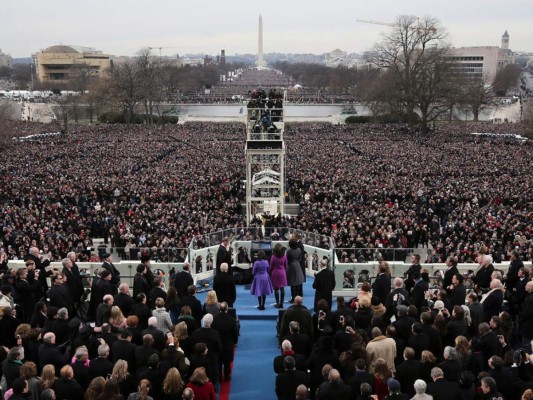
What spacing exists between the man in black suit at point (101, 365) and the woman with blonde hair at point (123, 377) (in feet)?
0.74

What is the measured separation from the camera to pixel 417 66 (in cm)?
6312

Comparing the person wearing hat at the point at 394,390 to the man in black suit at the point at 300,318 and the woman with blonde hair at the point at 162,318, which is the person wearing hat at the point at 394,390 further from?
the woman with blonde hair at the point at 162,318

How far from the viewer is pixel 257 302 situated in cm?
1254

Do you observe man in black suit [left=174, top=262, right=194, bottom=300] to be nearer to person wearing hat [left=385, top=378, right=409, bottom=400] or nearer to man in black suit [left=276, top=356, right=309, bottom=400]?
man in black suit [left=276, top=356, right=309, bottom=400]

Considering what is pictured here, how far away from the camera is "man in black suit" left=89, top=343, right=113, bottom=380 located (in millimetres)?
7387

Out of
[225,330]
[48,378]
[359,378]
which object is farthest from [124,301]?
[359,378]

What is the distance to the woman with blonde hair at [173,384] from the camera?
7039 mm

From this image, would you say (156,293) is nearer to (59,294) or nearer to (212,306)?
(212,306)

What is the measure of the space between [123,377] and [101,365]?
434 mm

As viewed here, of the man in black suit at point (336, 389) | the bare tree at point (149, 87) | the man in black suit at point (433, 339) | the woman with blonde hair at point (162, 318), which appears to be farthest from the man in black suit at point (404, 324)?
the bare tree at point (149, 87)

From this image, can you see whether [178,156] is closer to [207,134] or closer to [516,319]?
[207,134]

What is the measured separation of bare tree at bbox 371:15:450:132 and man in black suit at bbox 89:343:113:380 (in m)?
55.3

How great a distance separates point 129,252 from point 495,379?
972 cm

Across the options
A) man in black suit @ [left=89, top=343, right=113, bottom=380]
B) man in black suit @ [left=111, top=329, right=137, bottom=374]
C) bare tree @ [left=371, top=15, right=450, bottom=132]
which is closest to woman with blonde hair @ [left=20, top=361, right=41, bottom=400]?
man in black suit @ [left=89, top=343, right=113, bottom=380]
